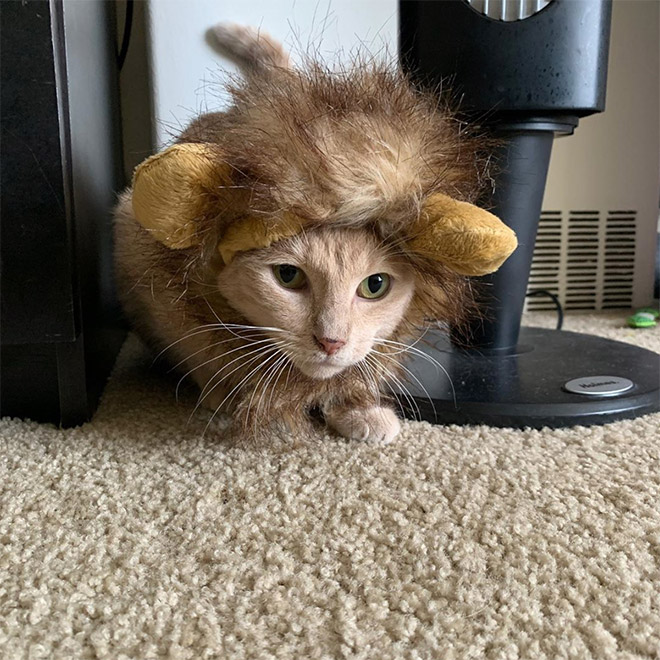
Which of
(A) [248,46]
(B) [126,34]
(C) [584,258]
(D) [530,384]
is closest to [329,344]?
(D) [530,384]

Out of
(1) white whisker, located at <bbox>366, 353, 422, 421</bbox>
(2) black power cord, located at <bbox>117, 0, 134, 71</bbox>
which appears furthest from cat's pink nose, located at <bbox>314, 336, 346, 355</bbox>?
(2) black power cord, located at <bbox>117, 0, 134, 71</bbox>

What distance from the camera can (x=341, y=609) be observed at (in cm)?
47

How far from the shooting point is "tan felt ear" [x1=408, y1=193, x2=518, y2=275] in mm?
628

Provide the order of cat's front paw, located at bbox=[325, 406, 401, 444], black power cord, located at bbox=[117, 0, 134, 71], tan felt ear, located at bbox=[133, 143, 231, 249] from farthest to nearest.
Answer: black power cord, located at bbox=[117, 0, 134, 71] < cat's front paw, located at bbox=[325, 406, 401, 444] < tan felt ear, located at bbox=[133, 143, 231, 249]

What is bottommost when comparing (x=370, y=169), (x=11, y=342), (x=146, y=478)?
(x=146, y=478)

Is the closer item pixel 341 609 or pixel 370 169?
pixel 341 609

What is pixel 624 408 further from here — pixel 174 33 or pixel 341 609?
pixel 174 33

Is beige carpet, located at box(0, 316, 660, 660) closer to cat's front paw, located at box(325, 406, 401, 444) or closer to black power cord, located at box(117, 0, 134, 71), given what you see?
cat's front paw, located at box(325, 406, 401, 444)

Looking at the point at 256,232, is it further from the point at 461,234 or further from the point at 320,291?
the point at 461,234

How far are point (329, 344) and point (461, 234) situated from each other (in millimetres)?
175

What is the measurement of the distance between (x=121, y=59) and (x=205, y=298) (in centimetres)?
84

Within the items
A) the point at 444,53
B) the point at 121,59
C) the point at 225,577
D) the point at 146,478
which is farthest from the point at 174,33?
the point at 225,577

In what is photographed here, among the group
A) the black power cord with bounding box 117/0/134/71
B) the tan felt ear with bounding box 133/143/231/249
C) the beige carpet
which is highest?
the black power cord with bounding box 117/0/134/71

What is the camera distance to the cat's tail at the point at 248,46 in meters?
1.00
